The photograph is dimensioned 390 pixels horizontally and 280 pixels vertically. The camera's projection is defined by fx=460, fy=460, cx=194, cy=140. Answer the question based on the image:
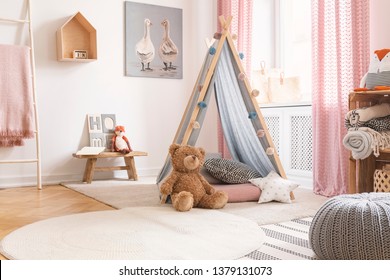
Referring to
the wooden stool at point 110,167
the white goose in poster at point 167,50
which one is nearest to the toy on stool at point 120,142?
the wooden stool at point 110,167

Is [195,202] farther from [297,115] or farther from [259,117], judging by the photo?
[297,115]

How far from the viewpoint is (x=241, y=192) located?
3.02 m

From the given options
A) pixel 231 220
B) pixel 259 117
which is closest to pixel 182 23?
pixel 259 117

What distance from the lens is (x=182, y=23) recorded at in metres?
4.78

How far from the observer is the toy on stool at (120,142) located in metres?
4.25

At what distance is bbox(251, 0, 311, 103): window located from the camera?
4.11 metres

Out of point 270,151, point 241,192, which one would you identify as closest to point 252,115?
point 270,151

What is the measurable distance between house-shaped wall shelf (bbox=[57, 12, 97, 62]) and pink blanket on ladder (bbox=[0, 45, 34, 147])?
36cm

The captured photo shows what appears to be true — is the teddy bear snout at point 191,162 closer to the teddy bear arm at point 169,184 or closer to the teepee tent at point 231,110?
the teddy bear arm at point 169,184

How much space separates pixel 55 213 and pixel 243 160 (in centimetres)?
141

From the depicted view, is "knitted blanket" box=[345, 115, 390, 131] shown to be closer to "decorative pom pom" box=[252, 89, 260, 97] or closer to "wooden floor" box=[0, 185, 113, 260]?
"decorative pom pom" box=[252, 89, 260, 97]

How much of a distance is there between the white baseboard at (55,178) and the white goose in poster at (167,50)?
43.0 inches

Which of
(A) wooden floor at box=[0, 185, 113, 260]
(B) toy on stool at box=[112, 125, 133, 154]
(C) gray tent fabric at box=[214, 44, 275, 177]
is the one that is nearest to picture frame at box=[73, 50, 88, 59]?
(B) toy on stool at box=[112, 125, 133, 154]

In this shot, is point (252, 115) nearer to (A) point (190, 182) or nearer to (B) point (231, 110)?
(B) point (231, 110)
